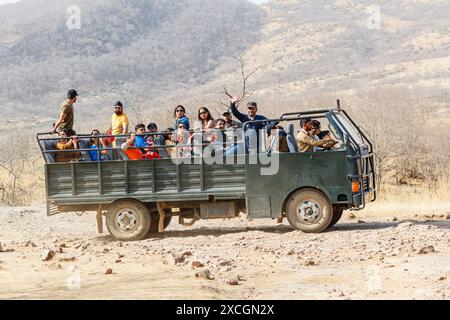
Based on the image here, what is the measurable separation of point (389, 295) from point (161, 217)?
6666mm

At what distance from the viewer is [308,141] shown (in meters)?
14.5

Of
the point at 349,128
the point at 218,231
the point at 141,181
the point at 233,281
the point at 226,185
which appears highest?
the point at 349,128

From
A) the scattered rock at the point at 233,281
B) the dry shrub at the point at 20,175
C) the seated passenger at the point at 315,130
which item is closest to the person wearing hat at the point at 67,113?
the seated passenger at the point at 315,130

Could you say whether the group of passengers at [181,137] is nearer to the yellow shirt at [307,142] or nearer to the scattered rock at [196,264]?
the yellow shirt at [307,142]

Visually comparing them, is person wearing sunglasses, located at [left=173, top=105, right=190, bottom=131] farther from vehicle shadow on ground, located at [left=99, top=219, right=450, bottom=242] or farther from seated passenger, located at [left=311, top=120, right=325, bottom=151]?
seated passenger, located at [left=311, top=120, right=325, bottom=151]

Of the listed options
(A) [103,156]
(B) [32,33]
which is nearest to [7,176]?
(A) [103,156]

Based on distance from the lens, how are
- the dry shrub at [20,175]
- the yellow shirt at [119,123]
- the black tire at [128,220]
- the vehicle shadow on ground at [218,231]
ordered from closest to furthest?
the black tire at [128,220] < the vehicle shadow on ground at [218,231] < the yellow shirt at [119,123] < the dry shrub at [20,175]

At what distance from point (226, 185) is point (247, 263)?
290 centimetres

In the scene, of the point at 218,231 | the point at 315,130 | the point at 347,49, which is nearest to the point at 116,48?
the point at 347,49

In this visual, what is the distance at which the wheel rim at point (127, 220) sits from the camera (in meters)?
15.2

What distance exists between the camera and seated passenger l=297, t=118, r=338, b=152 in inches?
568

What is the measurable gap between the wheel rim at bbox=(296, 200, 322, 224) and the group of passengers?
2.87ft

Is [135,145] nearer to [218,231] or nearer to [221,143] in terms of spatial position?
[221,143]

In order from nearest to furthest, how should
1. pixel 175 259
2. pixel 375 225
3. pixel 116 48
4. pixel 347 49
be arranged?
pixel 175 259 < pixel 375 225 < pixel 347 49 < pixel 116 48
